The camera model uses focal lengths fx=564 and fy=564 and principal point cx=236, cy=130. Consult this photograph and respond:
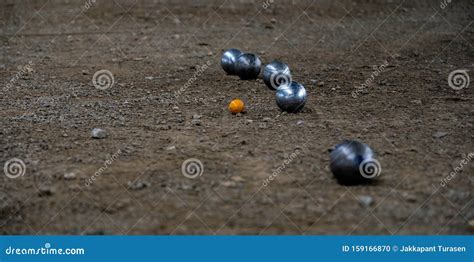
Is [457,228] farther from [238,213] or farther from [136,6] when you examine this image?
[136,6]

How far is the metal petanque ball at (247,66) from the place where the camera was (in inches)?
360

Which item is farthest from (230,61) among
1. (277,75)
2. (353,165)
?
(353,165)

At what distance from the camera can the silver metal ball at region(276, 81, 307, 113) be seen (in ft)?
24.6

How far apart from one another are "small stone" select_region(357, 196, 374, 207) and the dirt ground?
0.10ft

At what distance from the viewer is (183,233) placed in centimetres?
463

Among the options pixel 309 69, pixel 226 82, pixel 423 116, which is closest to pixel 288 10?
pixel 309 69

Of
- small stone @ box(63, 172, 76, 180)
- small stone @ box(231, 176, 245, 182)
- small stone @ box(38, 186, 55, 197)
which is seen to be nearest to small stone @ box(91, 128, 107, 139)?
small stone @ box(63, 172, 76, 180)

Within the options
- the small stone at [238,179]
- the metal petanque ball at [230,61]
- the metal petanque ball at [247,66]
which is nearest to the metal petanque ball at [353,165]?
the small stone at [238,179]

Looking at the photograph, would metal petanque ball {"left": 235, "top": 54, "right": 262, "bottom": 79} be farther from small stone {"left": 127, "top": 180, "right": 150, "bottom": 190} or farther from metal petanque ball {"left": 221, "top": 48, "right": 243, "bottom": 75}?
small stone {"left": 127, "top": 180, "right": 150, "bottom": 190}

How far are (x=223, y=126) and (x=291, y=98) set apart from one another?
3.35 ft

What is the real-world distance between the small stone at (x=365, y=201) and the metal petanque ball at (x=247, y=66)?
14.6 feet

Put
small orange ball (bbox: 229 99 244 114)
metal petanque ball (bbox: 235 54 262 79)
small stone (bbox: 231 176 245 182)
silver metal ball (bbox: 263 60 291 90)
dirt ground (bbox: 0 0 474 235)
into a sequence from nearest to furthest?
dirt ground (bbox: 0 0 474 235), small stone (bbox: 231 176 245 182), small orange ball (bbox: 229 99 244 114), silver metal ball (bbox: 263 60 291 90), metal petanque ball (bbox: 235 54 262 79)

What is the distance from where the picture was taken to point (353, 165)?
525 centimetres

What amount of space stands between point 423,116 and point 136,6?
928cm
